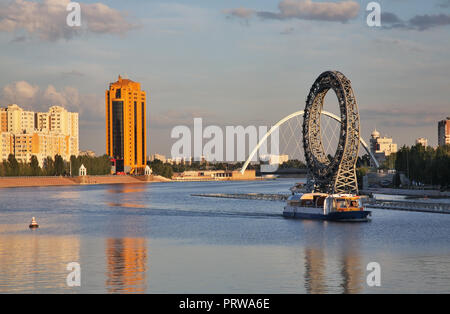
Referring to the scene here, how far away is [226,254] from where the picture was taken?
38.0 m

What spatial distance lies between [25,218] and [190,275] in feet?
133

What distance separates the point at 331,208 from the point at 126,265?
28.5m

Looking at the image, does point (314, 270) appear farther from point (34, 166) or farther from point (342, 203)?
point (34, 166)

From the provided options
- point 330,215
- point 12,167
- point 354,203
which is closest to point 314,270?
point 330,215

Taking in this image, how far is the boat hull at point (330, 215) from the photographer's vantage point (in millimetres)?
58031

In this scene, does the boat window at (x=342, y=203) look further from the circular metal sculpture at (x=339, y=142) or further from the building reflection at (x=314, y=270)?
the building reflection at (x=314, y=270)

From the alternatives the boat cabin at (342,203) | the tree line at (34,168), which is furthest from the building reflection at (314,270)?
the tree line at (34,168)

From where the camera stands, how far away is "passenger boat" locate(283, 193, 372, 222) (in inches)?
2291

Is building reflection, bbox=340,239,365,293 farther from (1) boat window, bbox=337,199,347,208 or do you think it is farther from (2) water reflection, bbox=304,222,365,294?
(1) boat window, bbox=337,199,347,208

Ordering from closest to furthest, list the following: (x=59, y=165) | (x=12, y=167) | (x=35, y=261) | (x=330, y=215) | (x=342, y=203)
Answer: (x=35, y=261), (x=330, y=215), (x=342, y=203), (x=12, y=167), (x=59, y=165)

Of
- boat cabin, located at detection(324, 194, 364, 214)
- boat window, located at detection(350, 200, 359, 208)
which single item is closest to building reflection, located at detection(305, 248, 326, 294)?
boat cabin, located at detection(324, 194, 364, 214)
